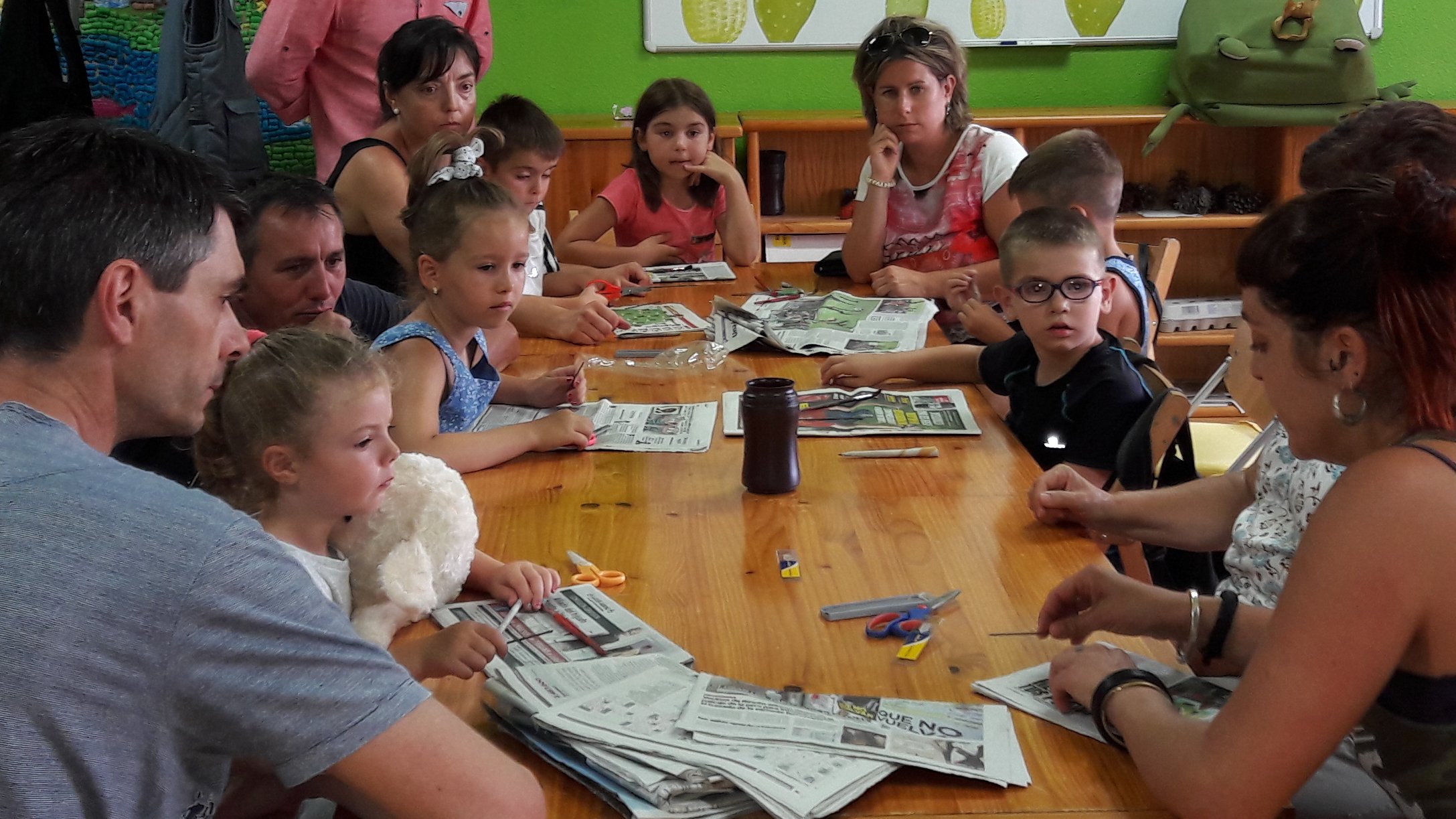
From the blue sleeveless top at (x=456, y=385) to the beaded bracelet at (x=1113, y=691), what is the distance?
3.91ft

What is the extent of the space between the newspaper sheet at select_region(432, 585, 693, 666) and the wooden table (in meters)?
0.03

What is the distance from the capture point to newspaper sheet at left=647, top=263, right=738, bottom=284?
3303 millimetres

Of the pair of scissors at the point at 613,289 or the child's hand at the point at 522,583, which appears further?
the pair of scissors at the point at 613,289

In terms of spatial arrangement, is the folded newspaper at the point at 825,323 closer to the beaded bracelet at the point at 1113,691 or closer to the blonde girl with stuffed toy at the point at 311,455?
the blonde girl with stuffed toy at the point at 311,455

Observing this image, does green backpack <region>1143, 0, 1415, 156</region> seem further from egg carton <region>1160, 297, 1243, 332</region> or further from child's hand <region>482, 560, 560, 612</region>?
child's hand <region>482, 560, 560, 612</region>

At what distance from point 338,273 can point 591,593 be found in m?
1.09

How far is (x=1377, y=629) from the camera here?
36.3 inches

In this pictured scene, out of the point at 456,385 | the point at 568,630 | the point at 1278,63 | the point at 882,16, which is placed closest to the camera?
the point at 568,630

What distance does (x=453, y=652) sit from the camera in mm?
1149

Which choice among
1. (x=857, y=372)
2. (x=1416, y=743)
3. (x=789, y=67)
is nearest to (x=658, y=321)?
(x=857, y=372)

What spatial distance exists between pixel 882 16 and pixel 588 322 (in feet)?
8.35

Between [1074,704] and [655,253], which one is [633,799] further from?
[655,253]

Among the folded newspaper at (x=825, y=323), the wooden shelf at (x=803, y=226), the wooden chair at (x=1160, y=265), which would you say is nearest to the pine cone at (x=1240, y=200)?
the wooden shelf at (x=803, y=226)

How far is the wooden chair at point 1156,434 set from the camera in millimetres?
1778
